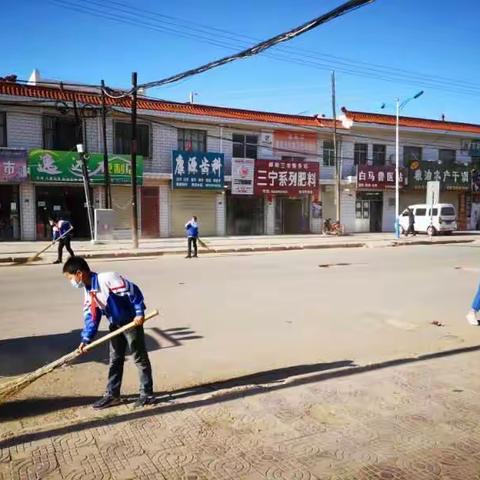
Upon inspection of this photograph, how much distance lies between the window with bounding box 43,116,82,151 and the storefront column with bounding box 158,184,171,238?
15.2 feet

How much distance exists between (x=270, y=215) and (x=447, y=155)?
1412cm

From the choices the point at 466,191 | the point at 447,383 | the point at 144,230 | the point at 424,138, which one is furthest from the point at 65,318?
the point at 466,191

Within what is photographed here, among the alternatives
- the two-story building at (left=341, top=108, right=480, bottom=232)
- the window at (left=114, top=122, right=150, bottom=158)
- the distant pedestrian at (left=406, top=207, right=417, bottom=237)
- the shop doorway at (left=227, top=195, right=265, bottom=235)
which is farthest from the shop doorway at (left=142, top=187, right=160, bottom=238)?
the distant pedestrian at (left=406, top=207, right=417, bottom=237)

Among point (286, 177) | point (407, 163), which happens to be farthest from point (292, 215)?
point (407, 163)

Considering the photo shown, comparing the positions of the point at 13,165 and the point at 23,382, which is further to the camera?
the point at 13,165

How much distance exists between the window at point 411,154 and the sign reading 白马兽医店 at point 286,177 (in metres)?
6.85

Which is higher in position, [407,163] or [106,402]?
[407,163]

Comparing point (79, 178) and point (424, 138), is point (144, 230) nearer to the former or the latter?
point (79, 178)

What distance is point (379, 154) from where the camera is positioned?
1241 inches

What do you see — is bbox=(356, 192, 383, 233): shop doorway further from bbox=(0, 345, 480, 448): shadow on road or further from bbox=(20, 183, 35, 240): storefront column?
bbox=(0, 345, 480, 448): shadow on road

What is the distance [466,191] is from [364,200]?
8.33 metres

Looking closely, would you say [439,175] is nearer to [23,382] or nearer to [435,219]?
[435,219]

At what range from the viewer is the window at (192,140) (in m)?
25.6

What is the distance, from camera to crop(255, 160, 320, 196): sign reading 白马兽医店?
89.0ft
